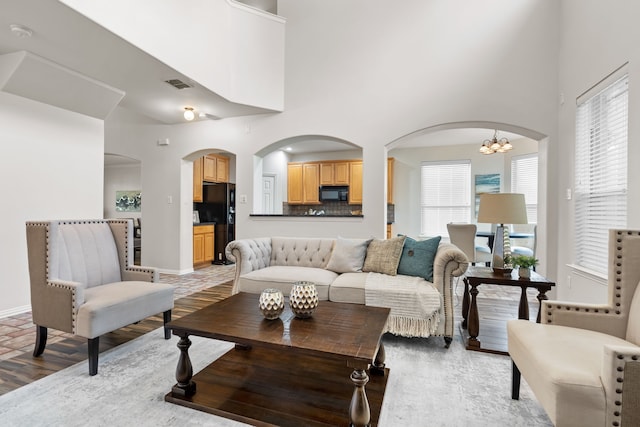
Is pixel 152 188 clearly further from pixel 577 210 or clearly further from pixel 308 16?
pixel 577 210

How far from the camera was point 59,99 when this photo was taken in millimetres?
3660

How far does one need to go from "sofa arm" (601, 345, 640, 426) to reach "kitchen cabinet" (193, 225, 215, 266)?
20.1 ft

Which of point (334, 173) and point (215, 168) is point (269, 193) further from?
point (334, 173)

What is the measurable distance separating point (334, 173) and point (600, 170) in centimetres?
524

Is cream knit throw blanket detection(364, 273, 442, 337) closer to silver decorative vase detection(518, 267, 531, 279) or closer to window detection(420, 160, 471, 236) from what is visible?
silver decorative vase detection(518, 267, 531, 279)

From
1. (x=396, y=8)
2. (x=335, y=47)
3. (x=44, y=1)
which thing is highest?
(x=396, y=8)

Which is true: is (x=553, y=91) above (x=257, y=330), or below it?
above

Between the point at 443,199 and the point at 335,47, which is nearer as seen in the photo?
the point at 335,47

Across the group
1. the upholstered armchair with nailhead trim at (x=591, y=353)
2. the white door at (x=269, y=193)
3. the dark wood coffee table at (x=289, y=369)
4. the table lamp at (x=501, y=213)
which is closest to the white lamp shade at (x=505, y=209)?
the table lamp at (x=501, y=213)

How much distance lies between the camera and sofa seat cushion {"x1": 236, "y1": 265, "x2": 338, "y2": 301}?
9.51ft

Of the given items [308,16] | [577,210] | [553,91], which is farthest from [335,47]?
[577,210]

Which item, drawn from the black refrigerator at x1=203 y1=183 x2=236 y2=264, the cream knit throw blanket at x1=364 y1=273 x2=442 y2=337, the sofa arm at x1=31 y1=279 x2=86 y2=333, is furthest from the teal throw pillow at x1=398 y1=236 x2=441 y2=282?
the black refrigerator at x1=203 y1=183 x2=236 y2=264

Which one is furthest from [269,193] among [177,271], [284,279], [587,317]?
[587,317]

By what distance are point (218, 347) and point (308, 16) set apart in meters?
4.78
